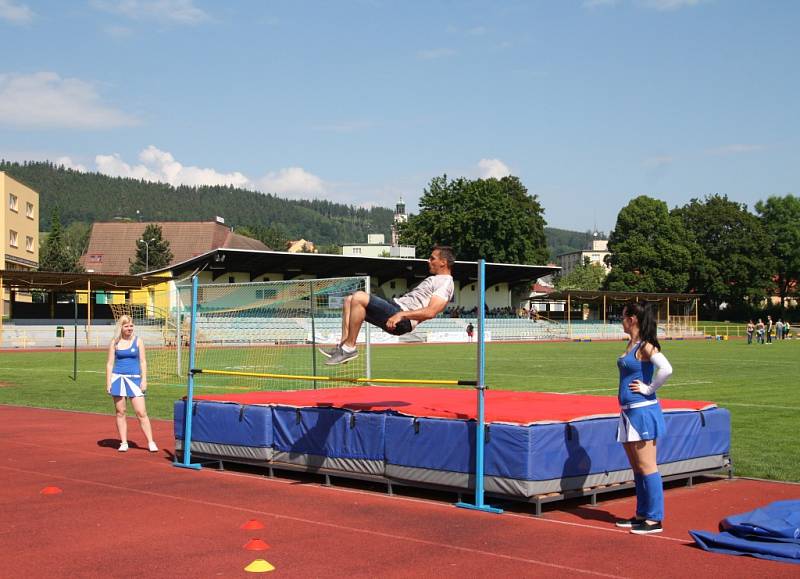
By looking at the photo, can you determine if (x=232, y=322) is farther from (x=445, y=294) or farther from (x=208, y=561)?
(x=208, y=561)

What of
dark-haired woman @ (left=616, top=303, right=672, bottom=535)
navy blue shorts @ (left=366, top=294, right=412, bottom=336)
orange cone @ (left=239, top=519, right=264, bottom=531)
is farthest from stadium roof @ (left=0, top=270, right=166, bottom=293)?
dark-haired woman @ (left=616, top=303, right=672, bottom=535)

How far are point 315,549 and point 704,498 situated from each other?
176 inches

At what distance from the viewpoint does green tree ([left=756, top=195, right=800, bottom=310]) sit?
10744cm

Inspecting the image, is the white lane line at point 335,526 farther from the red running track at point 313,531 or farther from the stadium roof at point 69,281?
the stadium roof at point 69,281

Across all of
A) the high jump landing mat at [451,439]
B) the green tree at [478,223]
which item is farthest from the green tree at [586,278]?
the high jump landing mat at [451,439]

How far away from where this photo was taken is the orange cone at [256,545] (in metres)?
7.21

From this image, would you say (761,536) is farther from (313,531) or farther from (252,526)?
(252,526)

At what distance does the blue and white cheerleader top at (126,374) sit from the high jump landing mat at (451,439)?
1.01 metres

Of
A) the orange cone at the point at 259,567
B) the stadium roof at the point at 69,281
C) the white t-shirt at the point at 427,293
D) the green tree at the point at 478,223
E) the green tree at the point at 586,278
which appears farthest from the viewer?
the green tree at the point at 586,278

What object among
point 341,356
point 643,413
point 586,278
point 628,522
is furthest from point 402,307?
point 586,278

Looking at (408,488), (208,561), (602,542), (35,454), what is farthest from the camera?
(35,454)

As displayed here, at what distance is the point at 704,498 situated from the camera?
374 inches

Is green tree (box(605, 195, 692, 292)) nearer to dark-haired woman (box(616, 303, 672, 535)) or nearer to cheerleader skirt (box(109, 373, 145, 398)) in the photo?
cheerleader skirt (box(109, 373, 145, 398))

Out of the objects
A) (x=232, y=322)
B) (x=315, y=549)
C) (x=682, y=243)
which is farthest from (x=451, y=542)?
(x=682, y=243)
